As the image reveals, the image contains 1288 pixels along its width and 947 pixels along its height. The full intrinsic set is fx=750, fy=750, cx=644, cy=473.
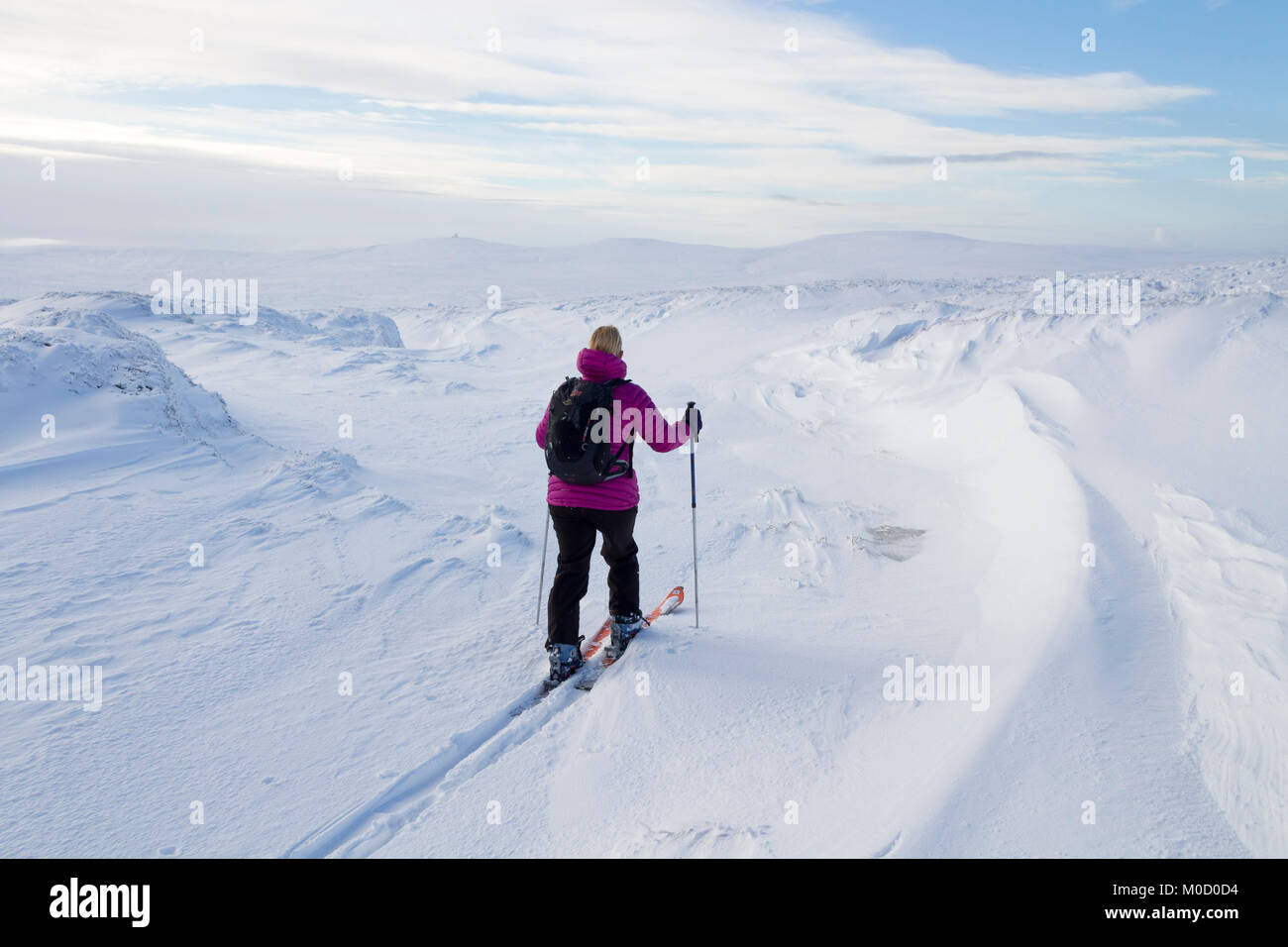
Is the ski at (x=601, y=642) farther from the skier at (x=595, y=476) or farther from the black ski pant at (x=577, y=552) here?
the black ski pant at (x=577, y=552)

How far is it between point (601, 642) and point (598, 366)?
5.72 feet

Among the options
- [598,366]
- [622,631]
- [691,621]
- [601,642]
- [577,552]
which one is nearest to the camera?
[598,366]

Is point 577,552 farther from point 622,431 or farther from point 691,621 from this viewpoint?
point 691,621

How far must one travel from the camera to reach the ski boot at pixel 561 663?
4172mm

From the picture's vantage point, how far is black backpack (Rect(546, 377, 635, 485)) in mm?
3926

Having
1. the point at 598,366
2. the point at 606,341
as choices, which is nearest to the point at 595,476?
the point at 598,366

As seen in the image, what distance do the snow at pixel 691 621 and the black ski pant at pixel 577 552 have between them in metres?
0.37

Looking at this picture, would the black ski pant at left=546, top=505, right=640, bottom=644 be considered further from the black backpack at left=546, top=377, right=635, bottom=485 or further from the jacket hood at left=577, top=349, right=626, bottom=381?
the jacket hood at left=577, top=349, right=626, bottom=381

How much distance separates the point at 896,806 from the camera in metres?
2.79

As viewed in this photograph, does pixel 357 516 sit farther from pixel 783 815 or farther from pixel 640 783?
pixel 783 815

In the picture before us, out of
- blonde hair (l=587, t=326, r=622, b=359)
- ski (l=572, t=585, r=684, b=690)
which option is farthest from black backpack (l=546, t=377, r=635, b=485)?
ski (l=572, t=585, r=684, b=690)

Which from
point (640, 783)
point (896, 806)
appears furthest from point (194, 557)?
point (896, 806)

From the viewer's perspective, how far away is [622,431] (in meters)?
3.95

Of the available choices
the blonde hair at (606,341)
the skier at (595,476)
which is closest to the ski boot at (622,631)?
the skier at (595,476)
